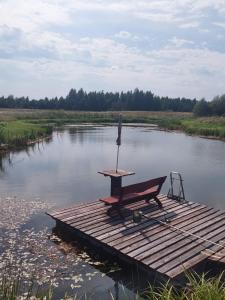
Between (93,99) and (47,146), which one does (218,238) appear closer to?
(47,146)

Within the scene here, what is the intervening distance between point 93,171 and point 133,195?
38.4 ft

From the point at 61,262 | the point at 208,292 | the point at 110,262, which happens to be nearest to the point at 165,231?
the point at 110,262

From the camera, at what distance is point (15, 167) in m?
25.1

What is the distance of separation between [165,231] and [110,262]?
74.6 inches

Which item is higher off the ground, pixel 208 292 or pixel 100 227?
pixel 208 292

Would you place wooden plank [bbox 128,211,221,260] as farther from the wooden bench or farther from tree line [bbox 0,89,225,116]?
tree line [bbox 0,89,225,116]

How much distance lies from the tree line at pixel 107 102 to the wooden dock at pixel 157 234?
12312 cm

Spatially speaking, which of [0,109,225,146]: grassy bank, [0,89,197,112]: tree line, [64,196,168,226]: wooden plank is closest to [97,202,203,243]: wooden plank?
[64,196,168,226]: wooden plank

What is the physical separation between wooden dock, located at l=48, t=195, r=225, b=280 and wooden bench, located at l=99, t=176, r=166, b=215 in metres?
0.40

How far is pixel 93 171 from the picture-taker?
2411 cm

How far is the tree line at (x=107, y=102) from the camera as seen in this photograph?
443ft

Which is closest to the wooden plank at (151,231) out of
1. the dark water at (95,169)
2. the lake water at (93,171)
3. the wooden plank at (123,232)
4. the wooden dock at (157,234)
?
the wooden dock at (157,234)

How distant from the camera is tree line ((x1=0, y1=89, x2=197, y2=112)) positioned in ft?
443

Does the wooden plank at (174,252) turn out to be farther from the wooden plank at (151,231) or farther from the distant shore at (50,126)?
the distant shore at (50,126)
